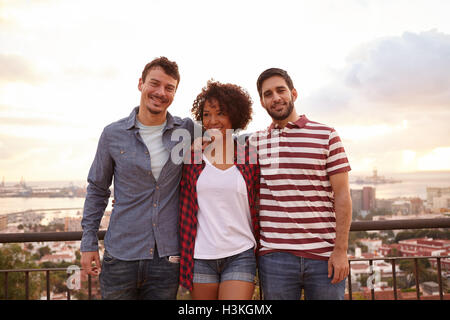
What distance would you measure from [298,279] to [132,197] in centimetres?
121

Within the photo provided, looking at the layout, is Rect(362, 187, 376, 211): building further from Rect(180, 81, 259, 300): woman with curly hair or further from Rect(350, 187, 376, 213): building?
Rect(180, 81, 259, 300): woman with curly hair

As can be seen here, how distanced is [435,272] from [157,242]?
2.56 metres

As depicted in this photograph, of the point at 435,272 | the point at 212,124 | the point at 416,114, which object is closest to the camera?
the point at 212,124

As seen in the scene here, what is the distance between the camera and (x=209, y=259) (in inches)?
79.3

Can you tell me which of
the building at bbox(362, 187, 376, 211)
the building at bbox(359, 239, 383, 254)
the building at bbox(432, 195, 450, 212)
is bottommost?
the building at bbox(359, 239, 383, 254)

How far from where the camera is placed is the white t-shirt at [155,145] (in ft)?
7.07

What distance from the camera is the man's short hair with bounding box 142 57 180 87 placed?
228cm

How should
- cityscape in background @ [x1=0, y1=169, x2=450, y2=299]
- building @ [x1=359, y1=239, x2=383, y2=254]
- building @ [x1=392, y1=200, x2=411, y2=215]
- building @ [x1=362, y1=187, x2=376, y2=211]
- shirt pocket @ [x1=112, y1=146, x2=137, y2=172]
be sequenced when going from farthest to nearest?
building @ [x1=392, y1=200, x2=411, y2=215] → building @ [x1=362, y1=187, x2=376, y2=211] → building @ [x1=359, y1=239, x2=383, y2=254] → cityscape in background @ [x1=0, y1=169, x2=450, y2=299] → shirt pocket @ [x1=112, y1=146, x2=137, y2=172]

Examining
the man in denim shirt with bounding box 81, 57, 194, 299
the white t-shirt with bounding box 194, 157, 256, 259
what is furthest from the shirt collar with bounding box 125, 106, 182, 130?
the white t-shirt with bounding box 194, 157, 256, 259

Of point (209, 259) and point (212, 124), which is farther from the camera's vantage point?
point (212, 124)

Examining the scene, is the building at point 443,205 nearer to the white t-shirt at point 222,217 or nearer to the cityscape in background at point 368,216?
the cityscape in background at point 368,216

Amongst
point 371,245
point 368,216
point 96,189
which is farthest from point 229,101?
point 371,245

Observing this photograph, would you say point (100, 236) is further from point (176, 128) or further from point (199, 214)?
point (176, 128)

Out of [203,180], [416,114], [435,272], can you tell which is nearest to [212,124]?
[203,180]
